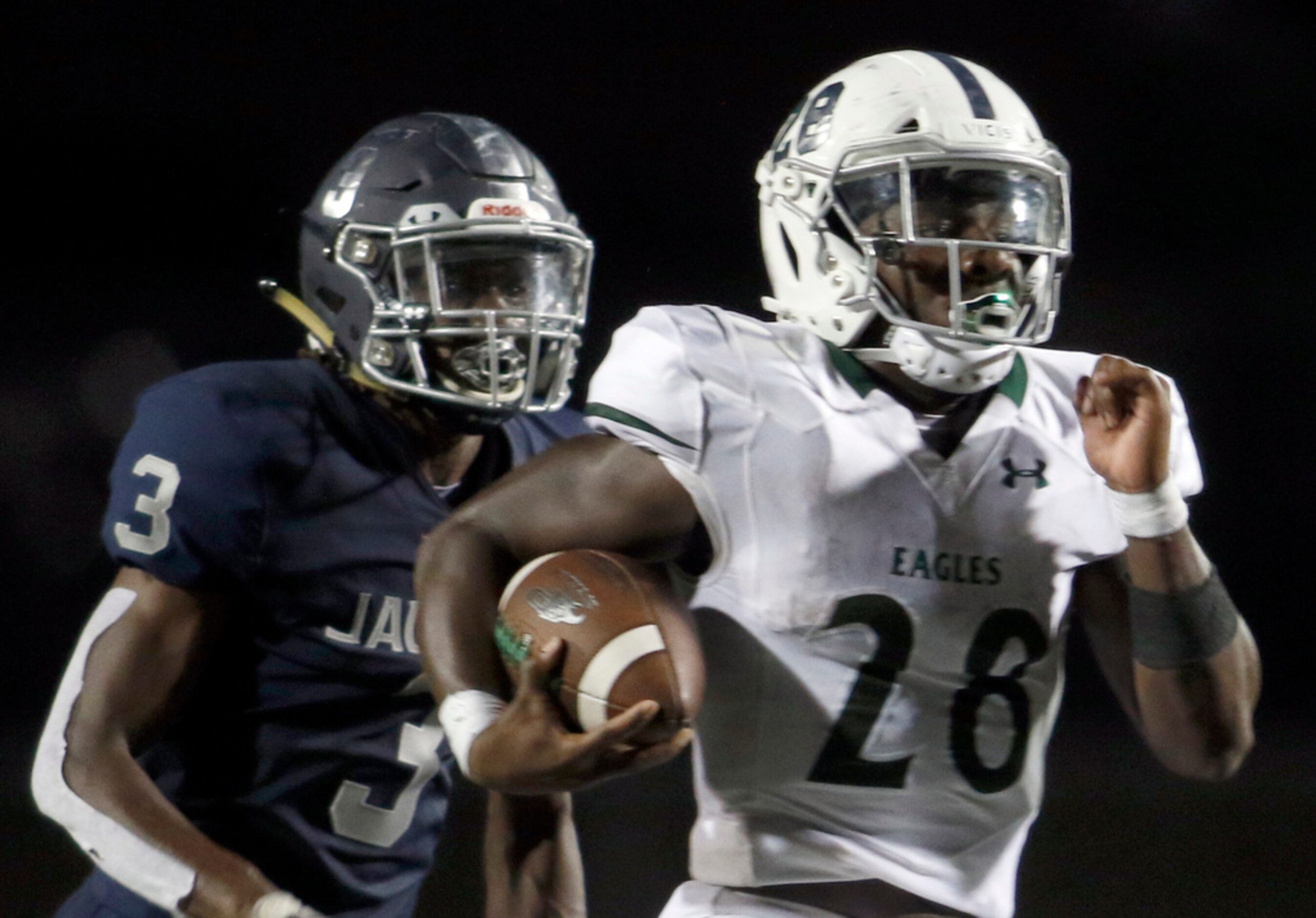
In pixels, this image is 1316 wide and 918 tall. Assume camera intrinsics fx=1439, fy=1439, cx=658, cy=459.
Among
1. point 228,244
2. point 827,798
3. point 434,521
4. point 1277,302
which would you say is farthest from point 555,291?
point 1277,302

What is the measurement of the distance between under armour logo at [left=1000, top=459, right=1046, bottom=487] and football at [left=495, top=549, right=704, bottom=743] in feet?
1.08

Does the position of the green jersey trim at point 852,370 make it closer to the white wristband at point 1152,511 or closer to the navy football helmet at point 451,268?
the white wristband at point 1152,511

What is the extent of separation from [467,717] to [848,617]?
336 mm

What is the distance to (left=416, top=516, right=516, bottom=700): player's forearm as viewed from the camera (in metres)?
1.23

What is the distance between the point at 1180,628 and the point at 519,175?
1.04 m

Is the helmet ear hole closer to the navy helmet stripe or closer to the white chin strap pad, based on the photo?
the navy helmet stripe

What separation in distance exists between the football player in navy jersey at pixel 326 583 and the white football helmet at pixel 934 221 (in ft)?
1.62

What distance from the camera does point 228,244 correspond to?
10.0ft

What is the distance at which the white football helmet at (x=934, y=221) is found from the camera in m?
1.29

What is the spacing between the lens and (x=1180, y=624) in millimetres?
1262

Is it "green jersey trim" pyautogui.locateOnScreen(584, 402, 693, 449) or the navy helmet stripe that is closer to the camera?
"green jersey trim" pyautogui.locateOnScreen(584, 402, 693, 449)

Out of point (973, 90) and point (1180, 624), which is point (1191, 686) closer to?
point (1180, 624)

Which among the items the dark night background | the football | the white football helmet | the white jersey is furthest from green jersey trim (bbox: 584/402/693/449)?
the dark night background

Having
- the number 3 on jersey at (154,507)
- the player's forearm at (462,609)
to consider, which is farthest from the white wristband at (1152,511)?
the number 3 on jersey at (154,507)
